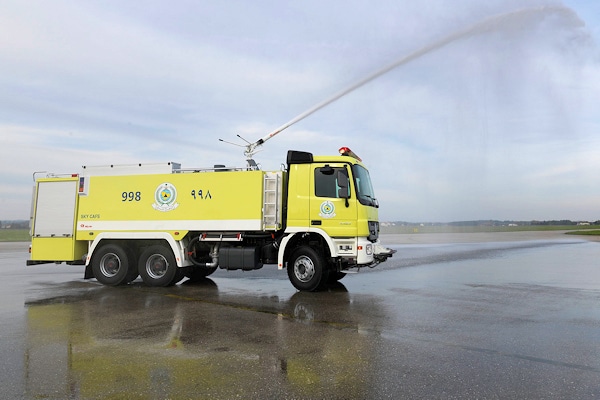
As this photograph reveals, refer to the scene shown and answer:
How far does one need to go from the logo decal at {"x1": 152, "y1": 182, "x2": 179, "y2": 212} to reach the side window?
13.1 ft

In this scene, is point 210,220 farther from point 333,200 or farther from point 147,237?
point 333,200

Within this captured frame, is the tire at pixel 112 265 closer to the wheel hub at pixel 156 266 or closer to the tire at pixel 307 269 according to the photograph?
the wheel hub at pixel 156 266

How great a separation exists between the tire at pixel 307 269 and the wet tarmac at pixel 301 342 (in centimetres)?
35

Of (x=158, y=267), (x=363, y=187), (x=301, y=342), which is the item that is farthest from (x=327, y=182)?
(x=158, y=267)

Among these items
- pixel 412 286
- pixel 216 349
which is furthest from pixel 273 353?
pixel 412 286

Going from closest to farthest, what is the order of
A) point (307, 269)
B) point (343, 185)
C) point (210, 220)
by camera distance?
point (343, 185) < point (307, 269) < point (210, 220)

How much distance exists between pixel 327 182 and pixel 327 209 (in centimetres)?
71

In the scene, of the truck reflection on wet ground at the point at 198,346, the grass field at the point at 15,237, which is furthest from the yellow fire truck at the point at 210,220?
the grass field at the point at 15,237

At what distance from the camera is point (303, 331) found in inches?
262

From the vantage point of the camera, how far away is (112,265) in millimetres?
11688

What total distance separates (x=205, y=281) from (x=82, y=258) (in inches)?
142

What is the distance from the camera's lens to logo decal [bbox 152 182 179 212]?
11.4 metres

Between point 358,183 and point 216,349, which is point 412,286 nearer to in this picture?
point 358,183

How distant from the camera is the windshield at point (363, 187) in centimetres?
1045
